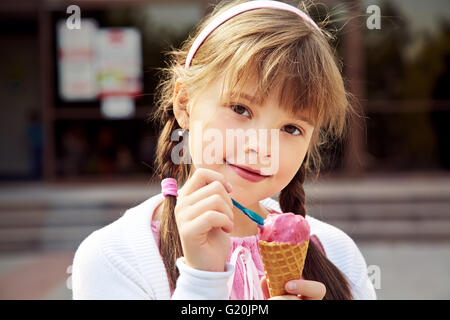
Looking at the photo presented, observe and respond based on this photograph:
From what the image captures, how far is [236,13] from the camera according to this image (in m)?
0.99

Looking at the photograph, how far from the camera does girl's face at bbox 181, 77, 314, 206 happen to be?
923mm

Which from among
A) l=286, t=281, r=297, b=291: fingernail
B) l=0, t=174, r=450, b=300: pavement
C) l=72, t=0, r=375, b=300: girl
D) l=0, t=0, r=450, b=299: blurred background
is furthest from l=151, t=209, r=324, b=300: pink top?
l=0, t=0, r=450, b=299: blurred background

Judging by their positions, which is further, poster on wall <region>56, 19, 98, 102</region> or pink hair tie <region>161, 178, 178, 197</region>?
poster on wall <region>56, 19, 98, 102</region>

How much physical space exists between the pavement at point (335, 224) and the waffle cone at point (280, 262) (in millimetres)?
3290

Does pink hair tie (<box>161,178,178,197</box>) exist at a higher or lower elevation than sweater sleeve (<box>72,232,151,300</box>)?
higher

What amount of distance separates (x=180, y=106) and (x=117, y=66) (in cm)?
423

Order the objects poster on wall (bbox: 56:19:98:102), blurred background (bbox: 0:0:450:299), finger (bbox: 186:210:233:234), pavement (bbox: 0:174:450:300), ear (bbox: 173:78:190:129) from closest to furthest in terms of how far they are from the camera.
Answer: finger (bbox: 186:210:233:234), ear (bbox: 173:78:190:129), pavement (bbox: 0:174:450:300), blurred background (bbox: 0:0:450:299), poster on wall (bbox: 56:19:98:102)

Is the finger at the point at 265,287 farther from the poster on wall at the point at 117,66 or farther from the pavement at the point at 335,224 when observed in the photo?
the poster on wall at the point at 117,66

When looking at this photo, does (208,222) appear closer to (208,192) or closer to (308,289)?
(208,192)

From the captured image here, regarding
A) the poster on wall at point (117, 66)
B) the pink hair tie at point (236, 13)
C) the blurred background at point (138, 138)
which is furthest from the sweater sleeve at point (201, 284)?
the blurred background at point (138, 138)

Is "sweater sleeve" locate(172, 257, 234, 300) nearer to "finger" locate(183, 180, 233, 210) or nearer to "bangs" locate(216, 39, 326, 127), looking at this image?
"finger" locate(183, 180, 233, 210)

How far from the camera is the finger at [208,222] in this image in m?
0.81

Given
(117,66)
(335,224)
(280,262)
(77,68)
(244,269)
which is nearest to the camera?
(280,262)

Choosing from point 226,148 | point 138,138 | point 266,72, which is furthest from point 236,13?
point 138,138
